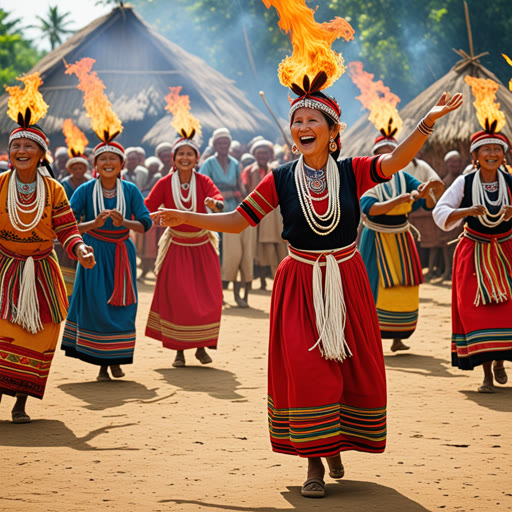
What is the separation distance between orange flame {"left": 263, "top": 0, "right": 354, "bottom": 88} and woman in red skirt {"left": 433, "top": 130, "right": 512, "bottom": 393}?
240 cm

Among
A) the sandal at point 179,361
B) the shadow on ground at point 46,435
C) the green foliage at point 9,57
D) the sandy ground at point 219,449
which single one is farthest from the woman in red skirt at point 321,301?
the green foliage at point 9,57

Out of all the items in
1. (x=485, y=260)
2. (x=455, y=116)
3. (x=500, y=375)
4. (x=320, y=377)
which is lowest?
(x=500, y=375)

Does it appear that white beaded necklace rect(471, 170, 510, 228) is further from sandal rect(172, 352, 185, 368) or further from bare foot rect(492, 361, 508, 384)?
sandal rect(172, 352, 185, 368)

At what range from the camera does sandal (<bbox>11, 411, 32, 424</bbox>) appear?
22.4ft

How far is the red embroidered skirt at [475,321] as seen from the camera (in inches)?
299

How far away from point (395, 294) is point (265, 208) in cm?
438

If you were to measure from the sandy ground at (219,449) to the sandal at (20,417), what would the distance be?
53 millimetres

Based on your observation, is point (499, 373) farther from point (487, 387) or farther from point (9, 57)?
point (9, 57)

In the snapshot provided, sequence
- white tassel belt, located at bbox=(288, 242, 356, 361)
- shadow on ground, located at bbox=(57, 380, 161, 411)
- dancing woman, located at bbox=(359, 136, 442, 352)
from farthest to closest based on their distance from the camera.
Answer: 1. dancing woman, located at bbox=(359, 136, 442, 352)
2. shadow on ground, located at bbox=(57, 380, 161, 411)
3. white tassel belt, located at bbox=(288, 242, 356, 361)

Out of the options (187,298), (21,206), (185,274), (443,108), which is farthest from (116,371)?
(443,108)

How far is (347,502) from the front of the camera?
4.89 meters

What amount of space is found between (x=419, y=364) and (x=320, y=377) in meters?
4.31

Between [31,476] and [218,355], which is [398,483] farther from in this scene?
[218,355]

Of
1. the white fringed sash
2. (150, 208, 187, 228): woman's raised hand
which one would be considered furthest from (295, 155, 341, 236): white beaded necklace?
the white fringed sash
